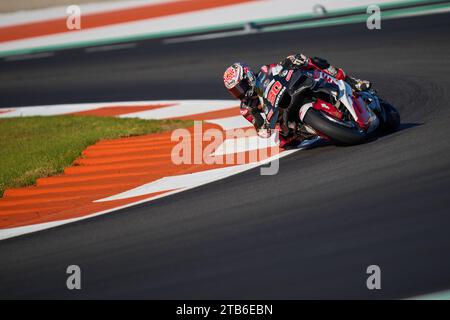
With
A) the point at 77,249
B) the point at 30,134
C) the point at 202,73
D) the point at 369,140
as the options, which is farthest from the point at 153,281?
the point at 202,73

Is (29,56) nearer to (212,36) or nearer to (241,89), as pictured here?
(212,36)

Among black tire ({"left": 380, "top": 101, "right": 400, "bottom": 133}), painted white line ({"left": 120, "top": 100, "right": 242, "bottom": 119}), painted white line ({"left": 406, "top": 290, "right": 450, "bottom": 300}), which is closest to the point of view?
painted white line ({"left": 406, "top": 290, "right": 450, "bottom": 300})

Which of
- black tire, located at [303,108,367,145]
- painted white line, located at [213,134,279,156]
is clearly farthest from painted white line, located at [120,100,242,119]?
black tire, located at [303,108,367,145]

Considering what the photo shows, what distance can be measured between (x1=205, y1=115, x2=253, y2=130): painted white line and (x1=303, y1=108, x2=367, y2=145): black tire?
274 centimetres

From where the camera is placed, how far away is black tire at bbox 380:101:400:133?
9188 millimetres

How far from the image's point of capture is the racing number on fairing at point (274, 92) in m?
8.62

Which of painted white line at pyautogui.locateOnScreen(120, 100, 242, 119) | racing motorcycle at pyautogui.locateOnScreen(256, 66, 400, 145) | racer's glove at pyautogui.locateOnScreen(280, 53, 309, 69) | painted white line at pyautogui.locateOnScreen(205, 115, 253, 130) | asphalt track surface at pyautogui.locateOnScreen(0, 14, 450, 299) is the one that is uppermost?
painted white line at pyautogui.locateOnScreen(120, 100, 242, 119)

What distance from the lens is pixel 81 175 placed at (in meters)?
9.80

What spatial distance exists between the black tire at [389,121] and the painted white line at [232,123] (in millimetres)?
2492

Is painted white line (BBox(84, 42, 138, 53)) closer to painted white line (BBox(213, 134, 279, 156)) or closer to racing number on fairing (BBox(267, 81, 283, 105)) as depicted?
painted white line (BBox(213, 134, 279, 156))

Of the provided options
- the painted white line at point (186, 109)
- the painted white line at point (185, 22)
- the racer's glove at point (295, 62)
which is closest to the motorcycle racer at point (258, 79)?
the racer's glove at point (295, 62)

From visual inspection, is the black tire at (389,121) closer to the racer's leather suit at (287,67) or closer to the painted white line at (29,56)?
the racer's leather suit at (287,67)

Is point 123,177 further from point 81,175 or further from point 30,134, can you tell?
point 30,134
